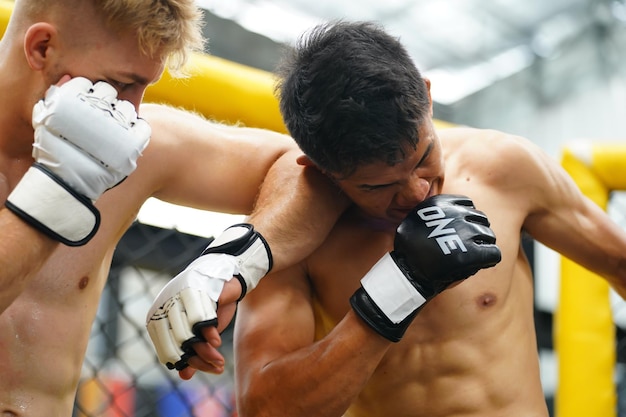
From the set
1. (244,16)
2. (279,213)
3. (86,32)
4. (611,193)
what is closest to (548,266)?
(244,16)

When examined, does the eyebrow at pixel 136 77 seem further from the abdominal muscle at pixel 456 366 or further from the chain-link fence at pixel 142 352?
the chain-link fence at pixel 142 352

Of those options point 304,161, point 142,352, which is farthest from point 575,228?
point 142,352

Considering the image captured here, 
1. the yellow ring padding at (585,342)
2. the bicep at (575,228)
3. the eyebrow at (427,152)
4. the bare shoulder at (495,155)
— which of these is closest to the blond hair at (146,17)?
the eyebrow at (427,152)

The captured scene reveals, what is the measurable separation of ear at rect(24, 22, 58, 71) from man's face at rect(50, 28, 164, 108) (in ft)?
0.08

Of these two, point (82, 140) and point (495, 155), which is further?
point (495, 155)

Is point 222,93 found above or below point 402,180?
below

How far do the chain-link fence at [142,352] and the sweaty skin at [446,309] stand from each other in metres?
0.62

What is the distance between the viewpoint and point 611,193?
2.12 meters

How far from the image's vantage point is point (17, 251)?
1.06 meters

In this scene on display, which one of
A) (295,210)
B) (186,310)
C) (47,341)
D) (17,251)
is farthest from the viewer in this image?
(295,210)

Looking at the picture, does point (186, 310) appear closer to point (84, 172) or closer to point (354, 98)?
point (84, 172)

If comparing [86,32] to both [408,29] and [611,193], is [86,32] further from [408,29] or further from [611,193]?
[408,29]

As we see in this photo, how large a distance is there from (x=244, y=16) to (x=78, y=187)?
3856 millimetres

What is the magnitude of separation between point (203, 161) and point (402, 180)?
367 millimetres
